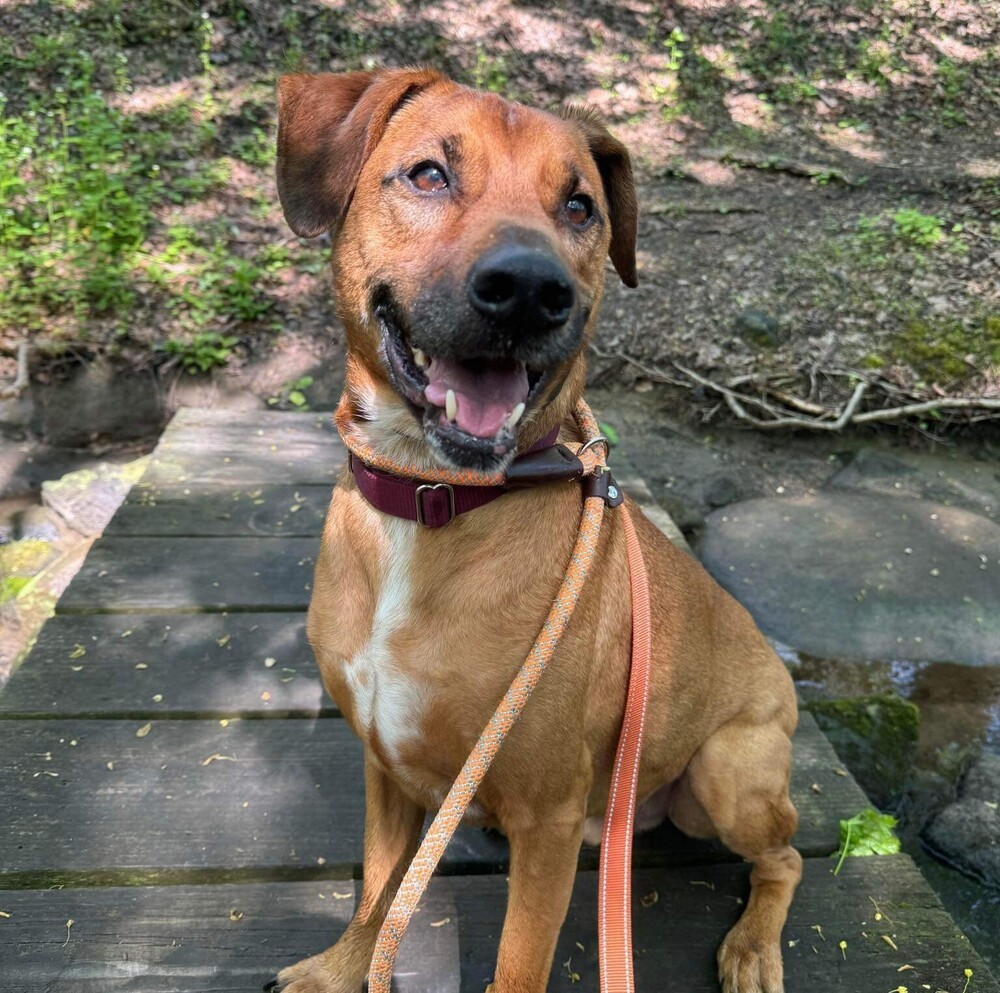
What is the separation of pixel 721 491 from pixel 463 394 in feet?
12.4

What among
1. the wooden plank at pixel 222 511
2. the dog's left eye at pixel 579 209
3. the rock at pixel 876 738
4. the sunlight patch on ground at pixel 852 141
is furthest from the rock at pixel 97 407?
the sunlight patch on ground at pixel 852 141

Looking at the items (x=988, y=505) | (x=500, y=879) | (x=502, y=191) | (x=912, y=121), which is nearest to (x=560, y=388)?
(x=502, y=191)

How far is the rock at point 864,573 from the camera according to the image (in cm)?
401

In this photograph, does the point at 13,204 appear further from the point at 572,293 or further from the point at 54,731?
the point at 572,293

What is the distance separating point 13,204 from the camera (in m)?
6.27

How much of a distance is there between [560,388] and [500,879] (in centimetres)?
145

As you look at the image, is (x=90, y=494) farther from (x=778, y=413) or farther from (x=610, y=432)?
(x=778, y=413)

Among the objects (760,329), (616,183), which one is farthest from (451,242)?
(760,329)

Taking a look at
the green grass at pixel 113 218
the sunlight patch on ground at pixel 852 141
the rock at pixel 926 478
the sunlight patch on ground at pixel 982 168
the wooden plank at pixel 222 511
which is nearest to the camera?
the wooden plank at pixel 222 511

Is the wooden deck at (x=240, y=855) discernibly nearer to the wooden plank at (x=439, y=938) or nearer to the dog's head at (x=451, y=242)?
the wooden plank at (x=439, y=938)

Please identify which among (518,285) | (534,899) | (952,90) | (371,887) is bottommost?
(371,887)

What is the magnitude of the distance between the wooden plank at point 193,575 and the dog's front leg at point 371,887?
1.38 m

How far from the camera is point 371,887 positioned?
85.7 inches

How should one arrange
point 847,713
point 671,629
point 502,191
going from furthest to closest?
point 847,713
point 671,629
point 502,191
